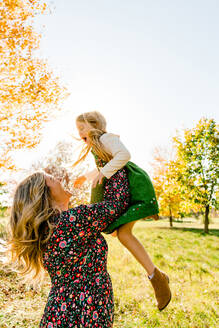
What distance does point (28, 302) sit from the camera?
5227mm

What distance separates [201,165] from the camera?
18.3m

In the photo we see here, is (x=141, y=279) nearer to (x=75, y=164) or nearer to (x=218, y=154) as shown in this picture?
(x=75, y=164)

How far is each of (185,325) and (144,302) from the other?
102 cm

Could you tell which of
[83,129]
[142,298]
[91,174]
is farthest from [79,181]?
[142,298]

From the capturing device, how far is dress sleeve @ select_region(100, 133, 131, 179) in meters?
2.44

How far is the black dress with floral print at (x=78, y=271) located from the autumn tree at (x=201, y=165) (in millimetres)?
16789

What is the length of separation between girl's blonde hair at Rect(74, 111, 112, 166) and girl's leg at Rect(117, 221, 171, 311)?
72cm

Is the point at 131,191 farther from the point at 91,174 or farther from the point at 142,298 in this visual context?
the point at 142,298

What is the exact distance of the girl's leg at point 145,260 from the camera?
2.45 metres

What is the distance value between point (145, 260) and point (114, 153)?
3.44 feet

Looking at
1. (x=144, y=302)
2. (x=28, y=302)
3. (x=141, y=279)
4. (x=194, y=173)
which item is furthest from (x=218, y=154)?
(x=28, y=302)

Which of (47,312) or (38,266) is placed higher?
(38,266)

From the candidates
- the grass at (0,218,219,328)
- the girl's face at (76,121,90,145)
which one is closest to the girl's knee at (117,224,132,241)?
the girl's face at (76,121,90,145)

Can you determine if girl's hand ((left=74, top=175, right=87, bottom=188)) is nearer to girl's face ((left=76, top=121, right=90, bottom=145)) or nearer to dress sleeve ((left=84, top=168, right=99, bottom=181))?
dress sleeve ((left=84, top=168, right=99, bottom=181))
